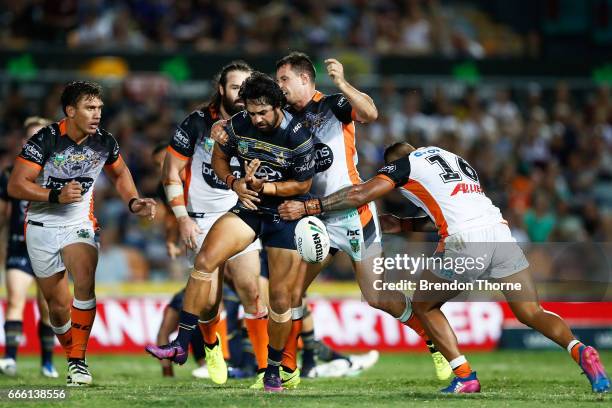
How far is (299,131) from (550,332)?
109 inches

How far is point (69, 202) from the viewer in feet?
33.9

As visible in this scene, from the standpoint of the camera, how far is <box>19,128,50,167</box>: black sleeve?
10352mm

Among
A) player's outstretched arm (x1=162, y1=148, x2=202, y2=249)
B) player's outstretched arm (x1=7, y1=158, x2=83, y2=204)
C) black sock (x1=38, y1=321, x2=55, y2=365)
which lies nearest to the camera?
player's outstretched arm (x1=7, y1=158, x2=83, y2=204)

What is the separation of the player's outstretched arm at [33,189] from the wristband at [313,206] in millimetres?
2067

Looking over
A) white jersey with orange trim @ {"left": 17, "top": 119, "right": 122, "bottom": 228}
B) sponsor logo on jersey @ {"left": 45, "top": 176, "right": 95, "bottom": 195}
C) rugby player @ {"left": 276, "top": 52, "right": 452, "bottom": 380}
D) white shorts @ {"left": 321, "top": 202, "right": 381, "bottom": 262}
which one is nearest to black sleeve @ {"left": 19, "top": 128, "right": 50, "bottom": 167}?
white jersey with orange trim @ {"left": 17, "top": 119, "right": 122, "bottom": 228}

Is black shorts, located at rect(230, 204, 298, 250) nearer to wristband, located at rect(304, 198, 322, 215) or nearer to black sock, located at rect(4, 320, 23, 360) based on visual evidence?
wristband, located at rect(304, 198, 322, 215)

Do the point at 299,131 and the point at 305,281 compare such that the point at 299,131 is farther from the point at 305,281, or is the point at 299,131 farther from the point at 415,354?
the point at 415,354

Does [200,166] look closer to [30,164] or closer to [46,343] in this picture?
[30,164]

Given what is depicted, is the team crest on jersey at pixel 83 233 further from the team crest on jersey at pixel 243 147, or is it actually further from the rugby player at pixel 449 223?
the rugby player at pixel 449 223

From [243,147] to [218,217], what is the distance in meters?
1.62

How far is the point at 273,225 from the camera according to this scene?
9.99 metres

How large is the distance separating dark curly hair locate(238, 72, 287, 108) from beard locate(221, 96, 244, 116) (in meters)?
1.54

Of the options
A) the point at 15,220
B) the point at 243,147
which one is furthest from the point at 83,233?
the point at 15,220

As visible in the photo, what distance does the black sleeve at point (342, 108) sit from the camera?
10.6 metres
